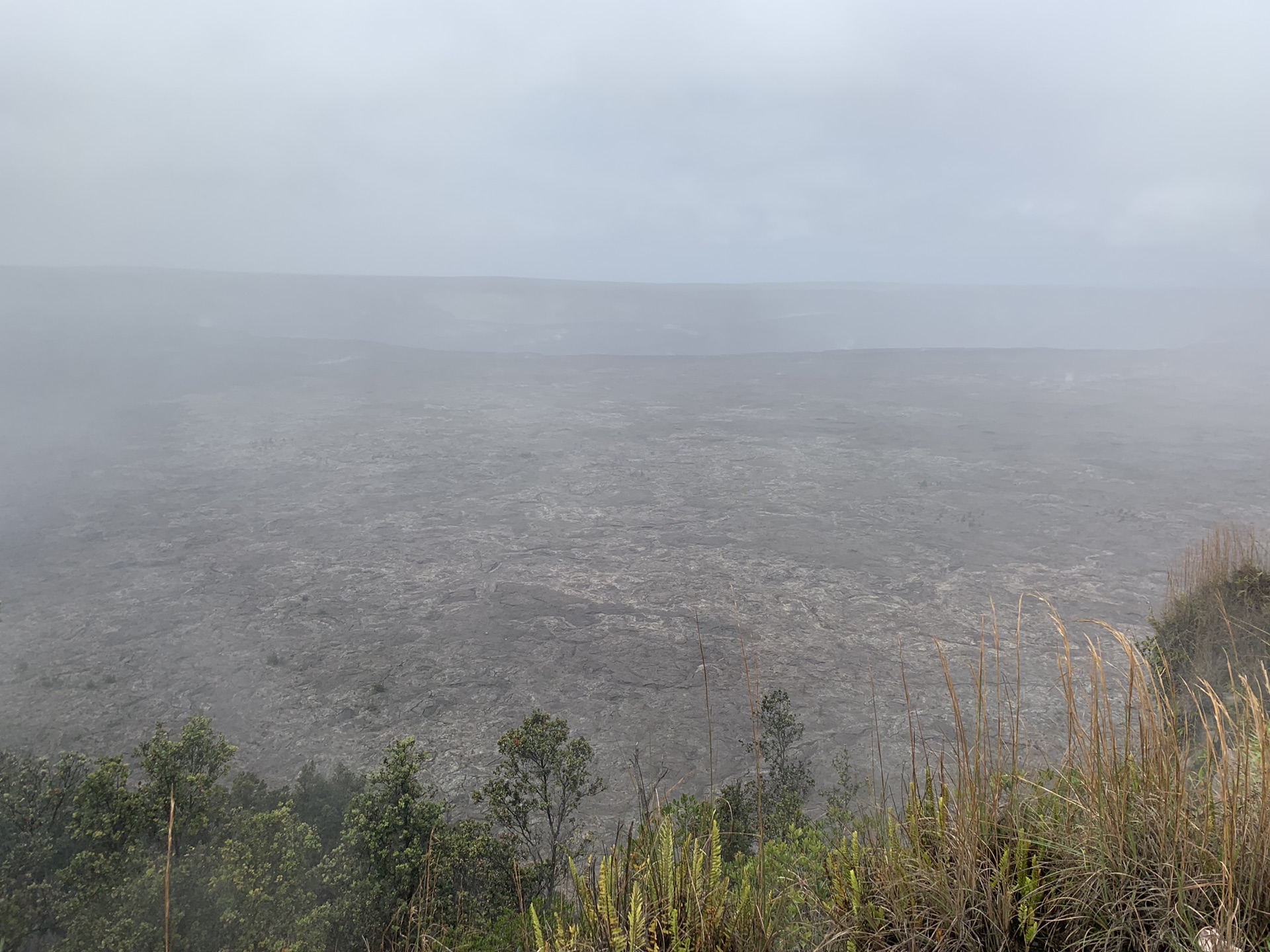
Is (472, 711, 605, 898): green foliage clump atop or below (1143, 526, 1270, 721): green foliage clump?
below

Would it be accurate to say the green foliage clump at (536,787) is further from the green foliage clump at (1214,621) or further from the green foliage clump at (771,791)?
the green foliage clump at (1214,621)

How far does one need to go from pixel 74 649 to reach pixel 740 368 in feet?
294

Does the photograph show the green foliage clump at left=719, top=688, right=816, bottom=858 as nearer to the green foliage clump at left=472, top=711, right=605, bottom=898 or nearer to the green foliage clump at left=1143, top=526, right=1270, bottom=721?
the green foliage clump at left=472, top=711, right=605, bottom=898

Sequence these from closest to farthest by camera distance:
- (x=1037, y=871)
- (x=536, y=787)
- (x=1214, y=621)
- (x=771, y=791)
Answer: (x=1037, y=871) < (x=536, y=787) < (x=1214, y=621) < (x=771, y=791)

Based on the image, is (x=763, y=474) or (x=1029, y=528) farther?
(x=763, y=474)

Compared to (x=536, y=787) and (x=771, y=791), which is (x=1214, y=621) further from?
(x=536, y=787)

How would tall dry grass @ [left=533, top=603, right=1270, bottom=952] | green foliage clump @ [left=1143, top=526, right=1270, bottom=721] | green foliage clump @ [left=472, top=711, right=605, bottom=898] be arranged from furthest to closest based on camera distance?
green foliage clump @ [left=1143, top=526, right=1270, bottom=721] < green foliage clump @ [left=472, top=711, right=605, bottom=898] < tall dry grass @ [left=533, top=603, right=1270, bottom=952]

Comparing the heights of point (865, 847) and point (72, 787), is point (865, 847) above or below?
above

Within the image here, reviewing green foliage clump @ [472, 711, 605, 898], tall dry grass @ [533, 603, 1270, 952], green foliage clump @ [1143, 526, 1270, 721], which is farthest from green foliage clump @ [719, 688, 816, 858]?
green foliage clump @ [1143, 526, 1270, 721]

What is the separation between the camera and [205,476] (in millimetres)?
37625

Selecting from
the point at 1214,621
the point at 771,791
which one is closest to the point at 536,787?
the point at 771,791

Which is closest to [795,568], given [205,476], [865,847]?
[865,847]

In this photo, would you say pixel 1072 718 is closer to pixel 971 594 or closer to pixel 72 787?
pixel 72 787

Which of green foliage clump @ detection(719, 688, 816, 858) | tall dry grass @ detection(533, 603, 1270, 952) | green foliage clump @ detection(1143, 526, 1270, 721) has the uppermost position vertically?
tall dry grass @ detection(533, 603, 1270, 952)
